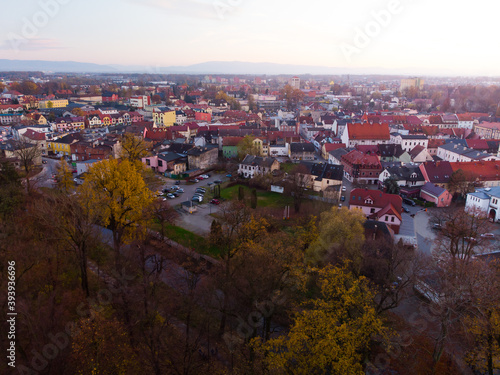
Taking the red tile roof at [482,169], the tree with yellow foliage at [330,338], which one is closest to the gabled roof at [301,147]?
the red tile roof at [482,169]

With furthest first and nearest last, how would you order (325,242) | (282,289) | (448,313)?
1. (325,242)
2. (282,289)
3. (448,313)

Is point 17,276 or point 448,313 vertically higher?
point 17,276

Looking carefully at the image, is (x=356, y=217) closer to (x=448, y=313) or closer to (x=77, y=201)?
(x=448, y=313)

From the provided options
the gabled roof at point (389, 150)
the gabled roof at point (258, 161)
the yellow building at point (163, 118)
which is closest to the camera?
the gabled roof at point (258, 161)

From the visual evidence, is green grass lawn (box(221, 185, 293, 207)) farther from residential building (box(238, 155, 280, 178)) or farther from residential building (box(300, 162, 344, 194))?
residential building (box(300, 162, 344, 194))

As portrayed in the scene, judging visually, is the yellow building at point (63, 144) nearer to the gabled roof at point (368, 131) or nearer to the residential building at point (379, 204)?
the residential building at point (379, 204)

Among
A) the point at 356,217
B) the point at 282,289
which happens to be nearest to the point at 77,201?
the point at 282,289

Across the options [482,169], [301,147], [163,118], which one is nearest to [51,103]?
[163,118]
